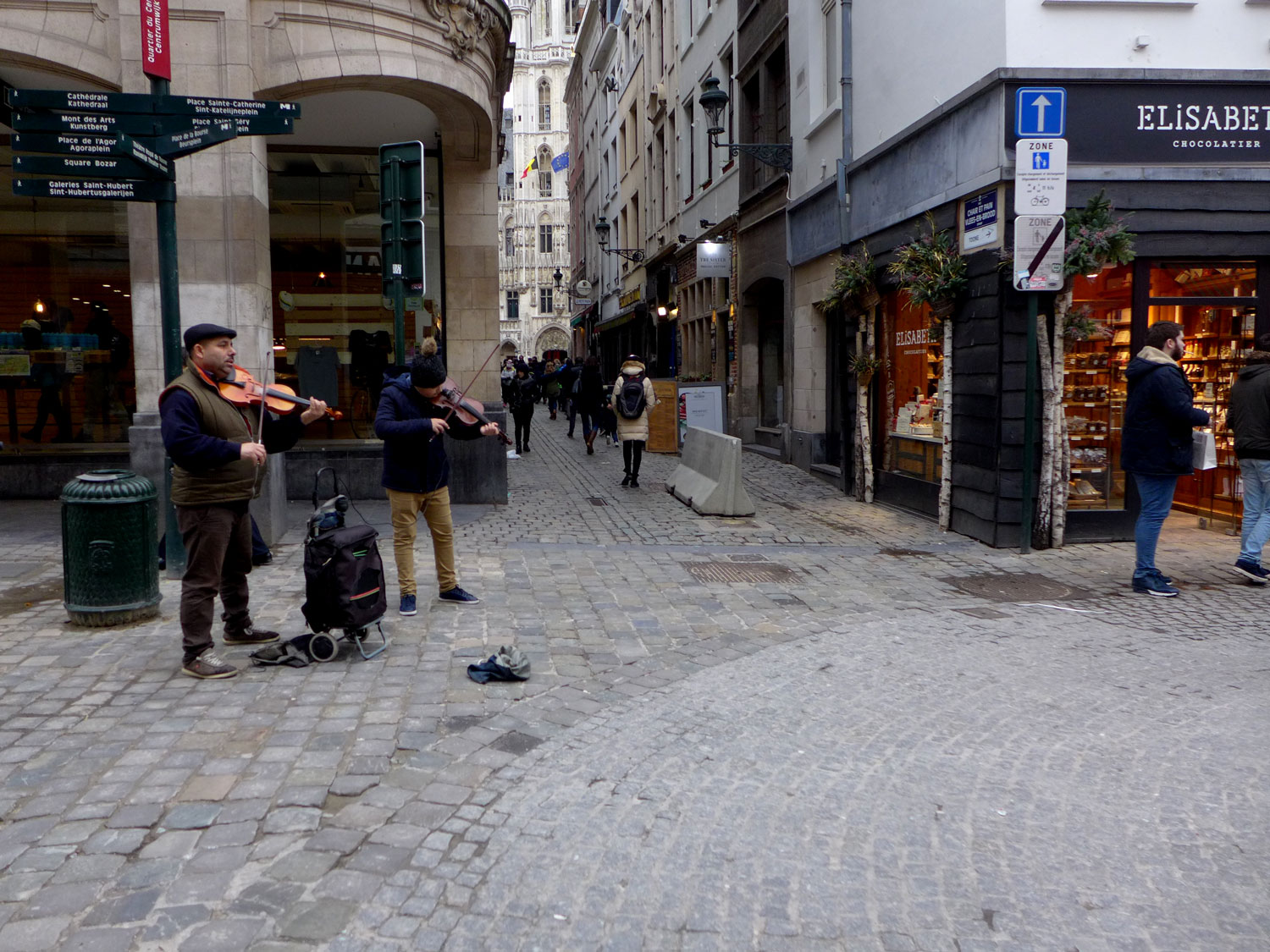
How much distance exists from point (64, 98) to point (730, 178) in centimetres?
1586

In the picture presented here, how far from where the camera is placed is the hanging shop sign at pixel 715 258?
21391mm

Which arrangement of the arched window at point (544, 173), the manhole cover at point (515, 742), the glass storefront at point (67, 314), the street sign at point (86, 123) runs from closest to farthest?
the manhole cover at point (515, 742), the street sign at point (86, 123), the glass storefront at point (67, 314), the arched window at point (544, 173)

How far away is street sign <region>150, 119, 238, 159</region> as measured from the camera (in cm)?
751

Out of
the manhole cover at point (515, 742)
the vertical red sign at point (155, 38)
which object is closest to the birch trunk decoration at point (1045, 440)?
the manhole cover at point (515, 742)

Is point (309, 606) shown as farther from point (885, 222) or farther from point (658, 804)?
point (885, 222)

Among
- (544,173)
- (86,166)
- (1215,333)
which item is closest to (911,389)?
(1215,333)

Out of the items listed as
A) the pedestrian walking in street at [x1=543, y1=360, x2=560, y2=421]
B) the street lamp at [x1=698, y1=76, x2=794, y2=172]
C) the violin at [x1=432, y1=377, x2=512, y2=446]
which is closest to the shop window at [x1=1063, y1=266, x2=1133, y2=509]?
the violin at [x1=432, y1=377, x2=512, y2=446]

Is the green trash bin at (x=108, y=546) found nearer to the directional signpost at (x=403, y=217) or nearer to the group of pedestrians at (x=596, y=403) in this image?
the directional signpost at (x=403, y=217)

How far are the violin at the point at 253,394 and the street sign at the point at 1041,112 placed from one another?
6.67 meters

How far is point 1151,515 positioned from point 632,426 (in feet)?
24.0

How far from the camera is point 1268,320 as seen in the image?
998 cm

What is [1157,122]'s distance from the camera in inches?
380

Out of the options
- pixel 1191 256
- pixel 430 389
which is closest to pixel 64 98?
pixel 430 389

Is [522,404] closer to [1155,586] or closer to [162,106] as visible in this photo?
[162,106]
